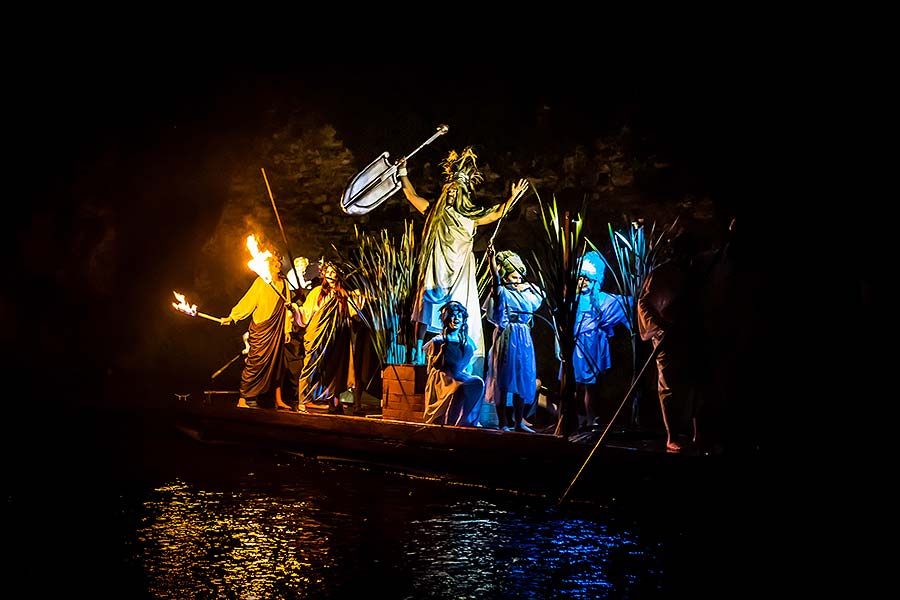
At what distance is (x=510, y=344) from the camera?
8742 millimetres

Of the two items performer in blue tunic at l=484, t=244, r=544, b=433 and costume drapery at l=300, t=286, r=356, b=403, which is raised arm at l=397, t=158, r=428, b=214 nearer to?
costume drapery at l=300, t=286, r=356, b=403

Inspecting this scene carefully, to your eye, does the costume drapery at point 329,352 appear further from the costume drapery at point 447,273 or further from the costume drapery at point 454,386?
the costume drapery at point 454,386

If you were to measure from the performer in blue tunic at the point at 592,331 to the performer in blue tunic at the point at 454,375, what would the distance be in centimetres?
107

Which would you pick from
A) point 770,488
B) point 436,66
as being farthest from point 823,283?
point 436,66

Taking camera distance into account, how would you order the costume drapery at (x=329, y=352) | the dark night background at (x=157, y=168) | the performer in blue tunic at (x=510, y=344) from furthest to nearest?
1. the dark night background at (x=157, y=168)
2. the costume drapery at (x=329, y=352)
3. the performer in blue tunic at (x=510, y=344)

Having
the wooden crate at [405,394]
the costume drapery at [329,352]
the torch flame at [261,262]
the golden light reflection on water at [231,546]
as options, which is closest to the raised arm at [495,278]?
the wooden crate at [405,394]

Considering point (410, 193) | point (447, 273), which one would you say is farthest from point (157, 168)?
point (447, 273)

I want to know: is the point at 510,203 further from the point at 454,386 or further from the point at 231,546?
the point at 231,546

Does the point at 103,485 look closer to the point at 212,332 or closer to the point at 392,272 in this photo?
the point at 392,272

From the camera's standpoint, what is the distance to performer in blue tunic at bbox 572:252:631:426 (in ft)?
28.5

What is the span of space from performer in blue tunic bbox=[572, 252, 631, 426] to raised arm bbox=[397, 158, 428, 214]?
2.55 metres

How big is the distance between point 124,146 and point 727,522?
48.0 feet

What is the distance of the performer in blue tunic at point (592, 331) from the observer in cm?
867

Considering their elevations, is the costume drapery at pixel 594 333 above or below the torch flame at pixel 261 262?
below
